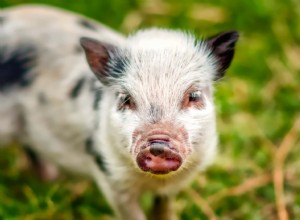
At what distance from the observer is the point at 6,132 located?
372cm

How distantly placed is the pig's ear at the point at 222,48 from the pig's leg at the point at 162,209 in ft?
2.23

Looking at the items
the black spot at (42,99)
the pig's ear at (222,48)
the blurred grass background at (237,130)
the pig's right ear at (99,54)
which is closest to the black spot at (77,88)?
the black spot at (42,99)

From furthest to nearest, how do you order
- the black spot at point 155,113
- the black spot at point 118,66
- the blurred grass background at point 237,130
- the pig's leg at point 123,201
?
the blurred grass background at point 237,130 → the pig's leg at point 123,201 → the black spot at point 118,66 → the black spot at point 155,113

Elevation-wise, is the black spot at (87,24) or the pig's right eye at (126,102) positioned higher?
the black spot at (87,24)

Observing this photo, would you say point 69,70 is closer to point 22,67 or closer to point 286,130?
point 22,67

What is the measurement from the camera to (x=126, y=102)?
3.02 m

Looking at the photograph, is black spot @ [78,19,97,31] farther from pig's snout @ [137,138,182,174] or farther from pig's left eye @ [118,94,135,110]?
pig's snout @ [137,138,182,174]

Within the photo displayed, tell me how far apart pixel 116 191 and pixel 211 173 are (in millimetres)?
828

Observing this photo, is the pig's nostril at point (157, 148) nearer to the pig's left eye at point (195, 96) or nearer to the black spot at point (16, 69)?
the pig's left eye at point (195, 96)

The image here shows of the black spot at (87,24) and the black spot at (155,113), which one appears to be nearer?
the black spot at (155,113)

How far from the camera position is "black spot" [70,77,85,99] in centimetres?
357

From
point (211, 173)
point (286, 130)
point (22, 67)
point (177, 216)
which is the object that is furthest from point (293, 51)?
point (22, 67)

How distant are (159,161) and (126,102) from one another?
0.35 meters

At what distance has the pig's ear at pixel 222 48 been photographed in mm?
3113
